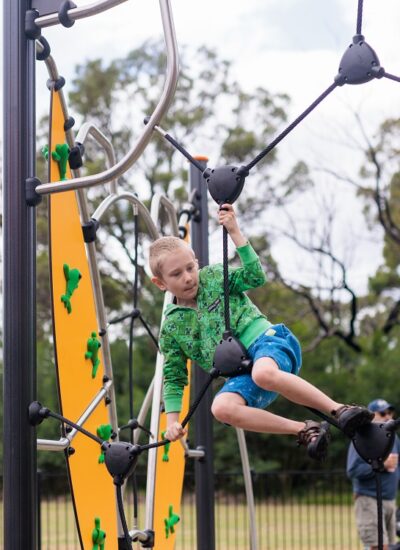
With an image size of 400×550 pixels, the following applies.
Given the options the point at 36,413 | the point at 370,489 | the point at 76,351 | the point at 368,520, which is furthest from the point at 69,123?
the point at 368,520

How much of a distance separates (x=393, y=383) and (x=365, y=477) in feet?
30.1

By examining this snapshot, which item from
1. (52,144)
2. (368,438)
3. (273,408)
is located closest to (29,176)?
(52,144)

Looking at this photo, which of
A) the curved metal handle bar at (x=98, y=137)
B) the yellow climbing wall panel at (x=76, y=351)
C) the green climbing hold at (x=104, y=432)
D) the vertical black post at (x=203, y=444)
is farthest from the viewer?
the vertical black post at (x=203, y=444)

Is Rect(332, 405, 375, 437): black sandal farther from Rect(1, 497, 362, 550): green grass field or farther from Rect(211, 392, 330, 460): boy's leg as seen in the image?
Rect(1, 497, 362, 550): green grass field

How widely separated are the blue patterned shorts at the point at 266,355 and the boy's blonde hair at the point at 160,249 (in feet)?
1.28

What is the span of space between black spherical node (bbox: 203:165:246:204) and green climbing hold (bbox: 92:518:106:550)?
165 centimetres

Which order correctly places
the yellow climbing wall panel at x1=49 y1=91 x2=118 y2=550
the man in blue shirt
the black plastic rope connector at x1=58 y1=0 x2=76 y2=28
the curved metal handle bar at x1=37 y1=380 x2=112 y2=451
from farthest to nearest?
the man in blue shirt → the yellow climbing wall panel at x1=49 y1=91 x2=118 y2=550 → the curved metal handle bar at x1=37 y1=380 x2=112 y2=451 → the black plastic rope connector at x1=58 y1=0 x2=76 y2=28

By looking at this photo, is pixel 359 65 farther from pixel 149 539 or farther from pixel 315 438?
pixel 149 539

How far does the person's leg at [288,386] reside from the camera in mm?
2629

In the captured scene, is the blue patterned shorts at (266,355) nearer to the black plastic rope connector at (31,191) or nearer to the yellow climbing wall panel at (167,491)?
the black plastic rope connector at (31,191)

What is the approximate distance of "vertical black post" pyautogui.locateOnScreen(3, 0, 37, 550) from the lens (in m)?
2.80

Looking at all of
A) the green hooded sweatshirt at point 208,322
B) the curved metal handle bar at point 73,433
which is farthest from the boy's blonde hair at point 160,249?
the curved metal handle bar at point 73,433

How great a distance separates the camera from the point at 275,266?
56.1ft

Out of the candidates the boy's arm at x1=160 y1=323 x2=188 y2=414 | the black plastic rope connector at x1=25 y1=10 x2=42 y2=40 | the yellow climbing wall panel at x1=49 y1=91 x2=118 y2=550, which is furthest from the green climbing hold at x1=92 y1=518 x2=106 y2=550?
the black plastic rope connector at x1=25 y1=10 x2=42 y2=40
